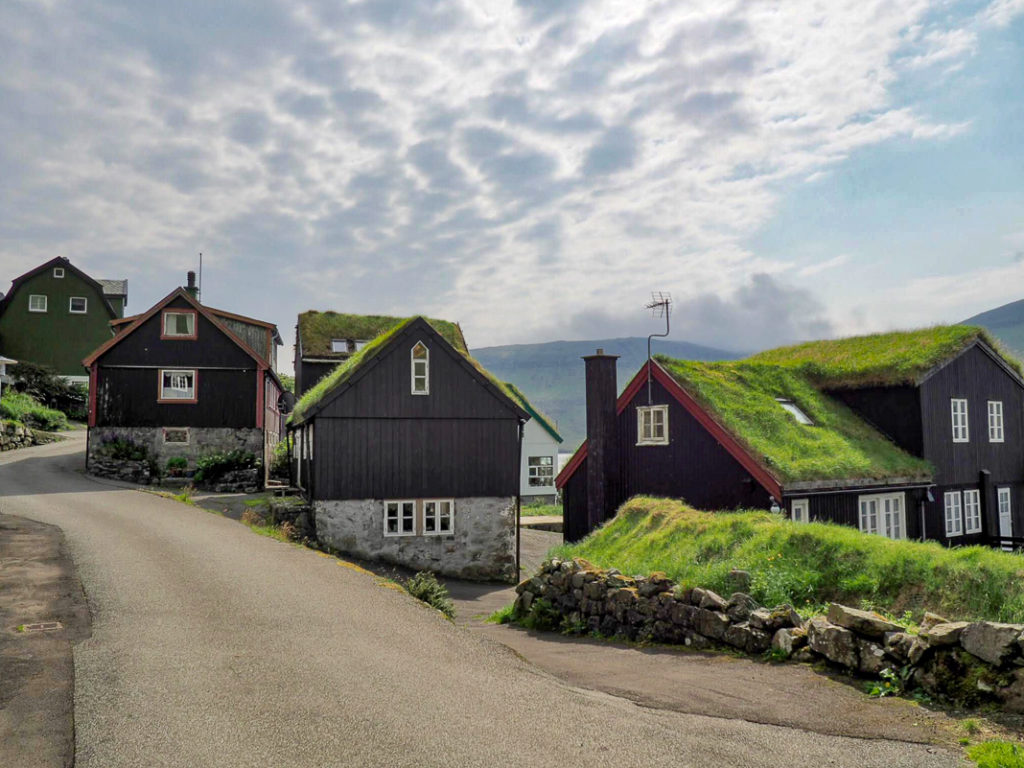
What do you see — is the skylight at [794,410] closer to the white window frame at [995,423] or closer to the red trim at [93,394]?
the white window frame at [995,423]

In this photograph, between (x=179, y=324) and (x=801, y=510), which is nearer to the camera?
(x=801, y=510)

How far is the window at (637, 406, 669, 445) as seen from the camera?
900 inches

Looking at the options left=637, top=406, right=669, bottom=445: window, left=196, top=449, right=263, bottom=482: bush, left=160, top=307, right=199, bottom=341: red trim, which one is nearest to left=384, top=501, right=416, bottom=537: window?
left=637, top=406, right=669, bottom=445: window

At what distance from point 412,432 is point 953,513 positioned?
17313mm

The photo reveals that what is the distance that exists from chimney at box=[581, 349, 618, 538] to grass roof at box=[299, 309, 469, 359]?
20.1 metres

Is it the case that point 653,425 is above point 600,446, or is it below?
above

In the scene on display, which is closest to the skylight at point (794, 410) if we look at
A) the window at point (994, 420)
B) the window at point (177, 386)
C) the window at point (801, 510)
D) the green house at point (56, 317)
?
the window at point (801, 510)

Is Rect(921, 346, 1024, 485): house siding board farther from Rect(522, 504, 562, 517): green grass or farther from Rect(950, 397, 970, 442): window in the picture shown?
Rect(522, 504, 562, 517): green grass

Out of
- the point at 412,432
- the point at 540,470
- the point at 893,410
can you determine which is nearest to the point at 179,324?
the point at 412,432

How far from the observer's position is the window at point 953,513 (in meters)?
24.2

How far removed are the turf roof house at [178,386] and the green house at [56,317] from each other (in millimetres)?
25583

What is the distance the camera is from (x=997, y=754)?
673 centimetres

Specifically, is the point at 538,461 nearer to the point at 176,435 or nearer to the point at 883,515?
the point at 176,435

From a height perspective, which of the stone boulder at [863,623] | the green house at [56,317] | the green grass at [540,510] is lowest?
the green grass at [540,510]
